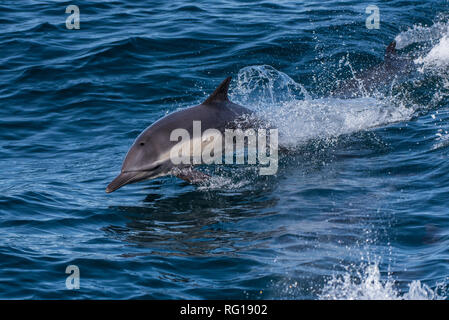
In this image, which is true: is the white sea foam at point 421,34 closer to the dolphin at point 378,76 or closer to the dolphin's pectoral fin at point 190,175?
the dolphin at point 378,76

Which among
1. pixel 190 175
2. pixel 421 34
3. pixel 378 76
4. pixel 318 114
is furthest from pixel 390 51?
pixel 190 175

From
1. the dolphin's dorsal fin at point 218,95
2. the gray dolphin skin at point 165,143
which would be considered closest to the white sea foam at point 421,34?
the dolphin's dorsal fin at point 218,95

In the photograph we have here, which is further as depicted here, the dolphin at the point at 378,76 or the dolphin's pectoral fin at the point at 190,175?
the dolphin at the point at 378,76

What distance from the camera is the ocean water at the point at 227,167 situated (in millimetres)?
7562

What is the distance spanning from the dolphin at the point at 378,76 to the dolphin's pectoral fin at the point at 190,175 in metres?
4.67

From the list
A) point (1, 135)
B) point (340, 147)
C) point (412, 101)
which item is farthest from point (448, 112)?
point (1, 135)

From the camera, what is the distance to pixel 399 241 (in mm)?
8203

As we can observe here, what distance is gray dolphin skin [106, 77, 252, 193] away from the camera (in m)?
9.84

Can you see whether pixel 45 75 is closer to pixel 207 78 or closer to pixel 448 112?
pixel 207 78

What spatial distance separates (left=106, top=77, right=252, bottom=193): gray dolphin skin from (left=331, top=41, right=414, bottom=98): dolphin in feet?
13.4

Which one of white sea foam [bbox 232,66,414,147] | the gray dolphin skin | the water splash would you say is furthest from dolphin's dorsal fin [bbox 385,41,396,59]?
the water splash

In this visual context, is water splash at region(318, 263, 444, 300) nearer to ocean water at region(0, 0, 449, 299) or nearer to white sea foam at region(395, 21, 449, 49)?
ocean water at region(0, 0, 449, 299)

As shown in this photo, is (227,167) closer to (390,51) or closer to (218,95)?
(218,95)

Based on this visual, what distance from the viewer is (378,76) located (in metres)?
14.6
